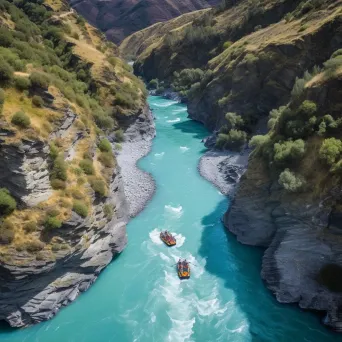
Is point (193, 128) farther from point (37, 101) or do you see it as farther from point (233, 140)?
point (37, 101)

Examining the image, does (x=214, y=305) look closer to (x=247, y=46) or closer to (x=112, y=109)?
(x=112, y=109)

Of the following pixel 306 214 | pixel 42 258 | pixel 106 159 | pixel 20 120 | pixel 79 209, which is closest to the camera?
pixel 42 258

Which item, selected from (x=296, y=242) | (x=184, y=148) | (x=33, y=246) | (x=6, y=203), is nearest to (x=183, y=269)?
(x=296, y=242)

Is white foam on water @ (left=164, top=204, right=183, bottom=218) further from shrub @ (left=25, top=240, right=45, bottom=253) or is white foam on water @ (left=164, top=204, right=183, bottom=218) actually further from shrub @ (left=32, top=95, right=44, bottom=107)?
shrub @ (left=32, top=95, right=44, bottom=107)

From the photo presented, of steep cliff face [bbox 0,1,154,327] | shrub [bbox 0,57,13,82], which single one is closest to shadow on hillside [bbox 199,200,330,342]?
steep cliff face [bbox 0,1,154,327]

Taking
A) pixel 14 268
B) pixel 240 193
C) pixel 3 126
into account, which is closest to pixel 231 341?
pixel 240 193

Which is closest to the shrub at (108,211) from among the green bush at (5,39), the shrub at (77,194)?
the shrub at (77,194)

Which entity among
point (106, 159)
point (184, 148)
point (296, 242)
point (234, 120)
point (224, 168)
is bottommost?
point (184, 148)
